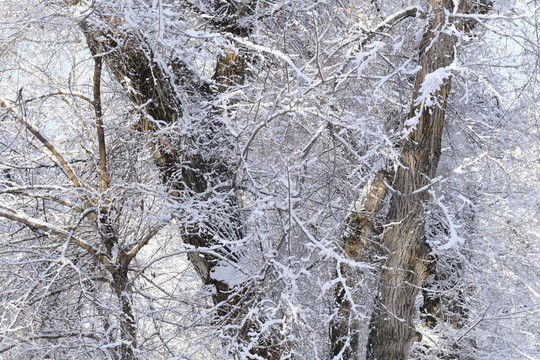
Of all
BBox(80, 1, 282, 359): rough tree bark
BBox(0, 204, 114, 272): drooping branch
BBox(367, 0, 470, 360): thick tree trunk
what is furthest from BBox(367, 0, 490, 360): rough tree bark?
BBox(0, 204, 114, 272): drooping branch

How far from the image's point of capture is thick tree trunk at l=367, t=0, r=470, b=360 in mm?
4406

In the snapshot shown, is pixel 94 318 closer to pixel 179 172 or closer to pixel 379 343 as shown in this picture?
pixel 179 172

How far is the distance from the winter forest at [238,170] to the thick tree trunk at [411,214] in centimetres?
2

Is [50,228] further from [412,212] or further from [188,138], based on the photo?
[412,212]

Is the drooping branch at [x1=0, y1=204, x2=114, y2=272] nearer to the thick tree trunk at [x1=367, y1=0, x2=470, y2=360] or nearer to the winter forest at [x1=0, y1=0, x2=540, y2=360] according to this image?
the winter forest at [x1=0, y1=0, x2=540, y2=360]

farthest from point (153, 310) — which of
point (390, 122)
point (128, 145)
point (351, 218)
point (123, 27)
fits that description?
point (390, 122)

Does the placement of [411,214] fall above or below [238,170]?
below

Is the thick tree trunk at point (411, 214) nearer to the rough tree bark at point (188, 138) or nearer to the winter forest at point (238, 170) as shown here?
the winter forest at point (238, 170)

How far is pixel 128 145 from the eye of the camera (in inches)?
198

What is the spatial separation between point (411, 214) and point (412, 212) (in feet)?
0.12

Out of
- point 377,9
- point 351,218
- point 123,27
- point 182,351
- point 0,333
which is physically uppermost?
point 377,9

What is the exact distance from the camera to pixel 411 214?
465 centimetres

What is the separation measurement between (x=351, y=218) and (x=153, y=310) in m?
2.02

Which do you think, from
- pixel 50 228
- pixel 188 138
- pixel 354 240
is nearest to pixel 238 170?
pixel 188 138
